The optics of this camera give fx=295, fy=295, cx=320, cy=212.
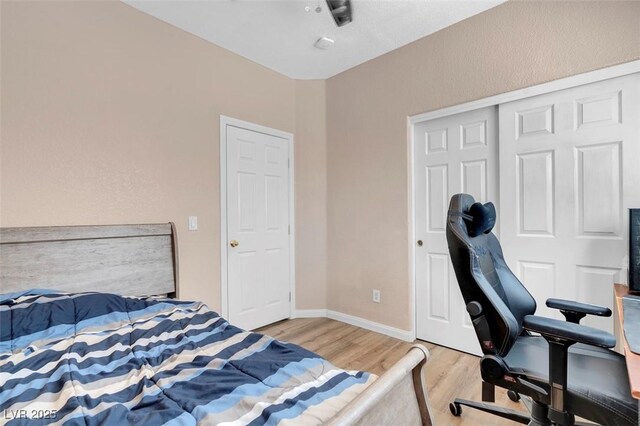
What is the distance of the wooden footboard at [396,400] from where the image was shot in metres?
0.75

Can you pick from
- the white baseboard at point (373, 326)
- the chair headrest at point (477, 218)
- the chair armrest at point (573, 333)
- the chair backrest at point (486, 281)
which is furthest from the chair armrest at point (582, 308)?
the white baseboard at point (373, 326)

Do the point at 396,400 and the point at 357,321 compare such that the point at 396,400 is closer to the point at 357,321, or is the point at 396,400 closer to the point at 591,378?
the point at 591,378

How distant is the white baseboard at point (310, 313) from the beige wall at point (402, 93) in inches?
5.7

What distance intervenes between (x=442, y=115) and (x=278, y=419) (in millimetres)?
2571

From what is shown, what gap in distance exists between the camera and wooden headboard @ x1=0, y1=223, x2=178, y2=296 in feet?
5.54

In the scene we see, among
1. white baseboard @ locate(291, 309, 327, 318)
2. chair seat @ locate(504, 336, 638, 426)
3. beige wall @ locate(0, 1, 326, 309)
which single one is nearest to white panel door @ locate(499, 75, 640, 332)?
chair seat @ locate(504, 336, 638, 426)

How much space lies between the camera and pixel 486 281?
1413 millimetres

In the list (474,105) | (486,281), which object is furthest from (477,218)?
(474,105)

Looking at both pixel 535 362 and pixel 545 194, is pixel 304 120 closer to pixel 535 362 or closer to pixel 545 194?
pixel 545 194

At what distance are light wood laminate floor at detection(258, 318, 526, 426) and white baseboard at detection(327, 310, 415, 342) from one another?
1.9 inches

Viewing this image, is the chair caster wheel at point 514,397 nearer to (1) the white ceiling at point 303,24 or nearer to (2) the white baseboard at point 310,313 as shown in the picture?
(2) the white baseboard at point 310,313

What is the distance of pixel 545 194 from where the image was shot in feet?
6.89

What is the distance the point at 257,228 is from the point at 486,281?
222 cm

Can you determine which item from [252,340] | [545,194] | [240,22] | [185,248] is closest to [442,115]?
[545,194]
